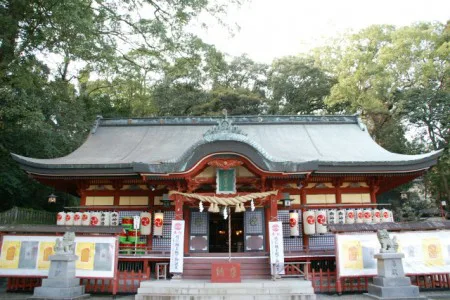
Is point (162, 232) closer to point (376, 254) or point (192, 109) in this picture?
point (376, 254)

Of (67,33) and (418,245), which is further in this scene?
(67,33)

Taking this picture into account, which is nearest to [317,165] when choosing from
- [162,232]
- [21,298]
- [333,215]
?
[333,215]

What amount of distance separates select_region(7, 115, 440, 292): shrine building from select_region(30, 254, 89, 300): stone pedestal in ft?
3.77

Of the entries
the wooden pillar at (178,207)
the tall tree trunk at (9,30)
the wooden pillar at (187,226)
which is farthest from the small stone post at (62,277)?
the tall tree trunk at (9,30)

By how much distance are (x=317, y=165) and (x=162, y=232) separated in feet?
21.4

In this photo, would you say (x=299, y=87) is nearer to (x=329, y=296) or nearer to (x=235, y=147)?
(x=235, y=147)

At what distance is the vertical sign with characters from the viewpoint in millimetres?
11094

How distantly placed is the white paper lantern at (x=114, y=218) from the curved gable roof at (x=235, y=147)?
1.87 metres

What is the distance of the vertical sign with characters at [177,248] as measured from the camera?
11094 millimetres

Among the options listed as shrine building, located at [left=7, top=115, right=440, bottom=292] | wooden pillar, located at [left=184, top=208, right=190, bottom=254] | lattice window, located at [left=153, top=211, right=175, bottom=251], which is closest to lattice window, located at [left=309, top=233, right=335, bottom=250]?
shrine building, located at [left=7, top=115, right=440, bottom=292]

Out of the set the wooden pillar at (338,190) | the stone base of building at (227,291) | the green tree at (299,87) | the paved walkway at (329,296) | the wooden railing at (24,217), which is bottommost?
the paved walkway at (329,296)

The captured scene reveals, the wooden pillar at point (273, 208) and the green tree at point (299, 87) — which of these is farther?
the green tree at point (299, 87)

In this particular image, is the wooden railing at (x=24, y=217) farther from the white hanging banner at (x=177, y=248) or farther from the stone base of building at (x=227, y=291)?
the stone base of building at (x=227, y=291)

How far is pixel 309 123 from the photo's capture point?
58.0 ft
